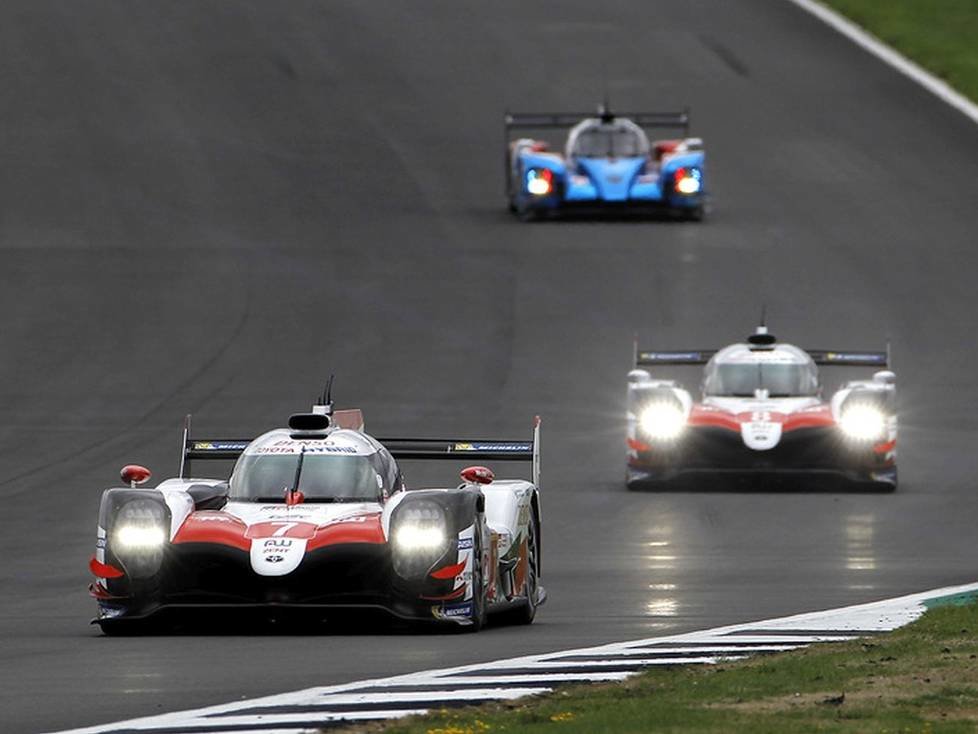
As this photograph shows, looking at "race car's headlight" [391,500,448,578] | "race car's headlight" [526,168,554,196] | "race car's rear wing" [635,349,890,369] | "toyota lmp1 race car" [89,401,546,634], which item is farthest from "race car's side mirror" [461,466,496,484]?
"race car's headlight" [526,168,554,196]

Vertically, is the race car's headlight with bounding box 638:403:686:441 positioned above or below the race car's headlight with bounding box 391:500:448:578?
above

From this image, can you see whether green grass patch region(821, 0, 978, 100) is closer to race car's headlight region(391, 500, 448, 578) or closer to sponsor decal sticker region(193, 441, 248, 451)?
sponsor decal sticker region(193, 441, 248, 451)

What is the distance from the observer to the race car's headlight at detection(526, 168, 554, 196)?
1689 inches

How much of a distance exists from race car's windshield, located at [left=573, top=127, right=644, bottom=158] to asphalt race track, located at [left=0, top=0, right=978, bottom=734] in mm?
1332

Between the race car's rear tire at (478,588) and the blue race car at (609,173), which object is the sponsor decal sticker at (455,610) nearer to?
the race car's rear tire at (478,588)

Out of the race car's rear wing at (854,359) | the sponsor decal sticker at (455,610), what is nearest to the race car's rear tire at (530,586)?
the sponsor decal sticker at (455,610)

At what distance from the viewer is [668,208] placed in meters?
43.5

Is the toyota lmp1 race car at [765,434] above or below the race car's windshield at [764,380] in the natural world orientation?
below

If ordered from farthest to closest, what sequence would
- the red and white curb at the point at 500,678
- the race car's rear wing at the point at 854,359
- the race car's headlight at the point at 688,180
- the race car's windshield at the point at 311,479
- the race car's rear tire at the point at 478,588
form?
the race car's headlight at the point at 688,180
the race car's rear wing at the point at 854,359
the race car's windshield at the point at 311,479
the race car's rear tire at the point at 478,588
the red and white curb at the point at 500,678

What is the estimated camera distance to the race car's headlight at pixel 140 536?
48.4ft

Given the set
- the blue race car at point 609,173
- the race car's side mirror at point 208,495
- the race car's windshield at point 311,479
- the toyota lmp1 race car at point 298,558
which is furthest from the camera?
the blue race car at point 609,173

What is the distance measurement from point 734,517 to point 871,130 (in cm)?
2777

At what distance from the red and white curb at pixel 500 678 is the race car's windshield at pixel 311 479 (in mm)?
2562

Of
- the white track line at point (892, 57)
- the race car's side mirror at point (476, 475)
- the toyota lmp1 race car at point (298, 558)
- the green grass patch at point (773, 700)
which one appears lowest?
the green grass patch at point (773, 700)
